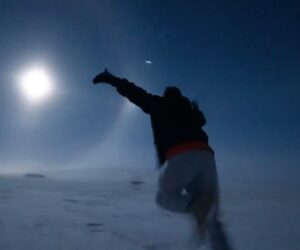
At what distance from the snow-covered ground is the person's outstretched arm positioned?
1840 millimetres

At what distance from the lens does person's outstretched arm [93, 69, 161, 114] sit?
481cm

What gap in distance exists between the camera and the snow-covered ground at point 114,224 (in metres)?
4.79

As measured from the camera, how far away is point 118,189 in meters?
12.0

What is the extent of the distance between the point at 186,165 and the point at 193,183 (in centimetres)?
30

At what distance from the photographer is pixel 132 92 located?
493 cm

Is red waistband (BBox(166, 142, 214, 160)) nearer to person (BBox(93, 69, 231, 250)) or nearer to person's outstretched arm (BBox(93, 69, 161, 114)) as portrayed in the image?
person (BBox(93, 69, 231, 250))

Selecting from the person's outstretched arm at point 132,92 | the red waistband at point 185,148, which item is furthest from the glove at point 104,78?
the red waistband at point 185,148

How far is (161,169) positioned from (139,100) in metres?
0.96

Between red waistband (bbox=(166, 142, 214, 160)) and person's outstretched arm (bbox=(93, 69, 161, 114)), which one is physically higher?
person's outstretched arm (bbox=(93, 69, 161, 114))

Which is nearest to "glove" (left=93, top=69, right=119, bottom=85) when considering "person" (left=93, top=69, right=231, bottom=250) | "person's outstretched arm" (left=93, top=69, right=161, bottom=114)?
"person's outstretched arm" (left=93, top=69, right=161, bottom=114)

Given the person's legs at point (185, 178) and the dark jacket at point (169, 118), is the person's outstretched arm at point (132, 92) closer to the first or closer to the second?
the dark jacket at point (169, 118)

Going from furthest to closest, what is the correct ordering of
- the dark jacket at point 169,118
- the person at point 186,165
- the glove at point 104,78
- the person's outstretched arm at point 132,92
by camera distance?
the glove at point 104,78
the person's outstretched arm at point 132,92
the dark jacket at point 169,118
the person at point 186,165

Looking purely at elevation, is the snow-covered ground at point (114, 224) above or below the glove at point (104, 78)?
below

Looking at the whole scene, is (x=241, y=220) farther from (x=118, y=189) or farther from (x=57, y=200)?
(x=118, y=189)
